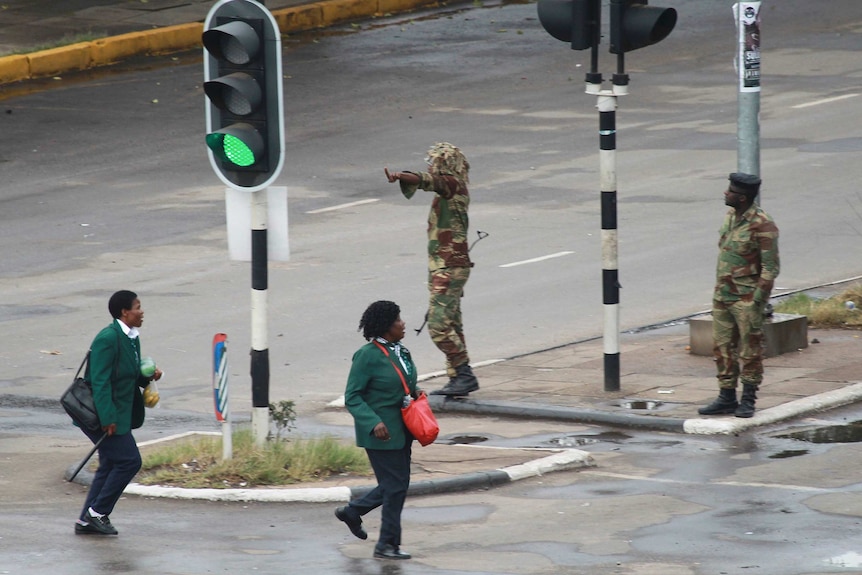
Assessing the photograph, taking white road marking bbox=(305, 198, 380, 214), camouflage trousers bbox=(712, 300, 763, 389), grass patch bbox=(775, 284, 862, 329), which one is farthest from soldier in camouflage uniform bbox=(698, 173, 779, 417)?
white road marking bbox=(305, 198, 380, 214)

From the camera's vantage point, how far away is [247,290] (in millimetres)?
17094

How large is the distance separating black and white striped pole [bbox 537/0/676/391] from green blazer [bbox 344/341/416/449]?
14.8 feet

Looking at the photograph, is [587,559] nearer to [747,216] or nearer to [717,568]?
[717,568]

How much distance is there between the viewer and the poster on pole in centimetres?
1393

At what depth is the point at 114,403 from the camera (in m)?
9.51

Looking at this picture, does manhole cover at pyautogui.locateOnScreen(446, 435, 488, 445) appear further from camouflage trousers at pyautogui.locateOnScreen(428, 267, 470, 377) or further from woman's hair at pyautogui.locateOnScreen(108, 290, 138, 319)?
woman's hair at pyautogui.locateOnScreen(108, 290, 138, 319)

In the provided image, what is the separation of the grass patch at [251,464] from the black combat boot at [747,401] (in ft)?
9.22

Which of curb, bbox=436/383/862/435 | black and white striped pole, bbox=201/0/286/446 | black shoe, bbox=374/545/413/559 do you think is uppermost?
black and white striped pole, bbox=201/0/286/446

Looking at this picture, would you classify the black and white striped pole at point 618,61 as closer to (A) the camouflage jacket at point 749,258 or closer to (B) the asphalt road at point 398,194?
(A) the camouflage jacket at point 749,258

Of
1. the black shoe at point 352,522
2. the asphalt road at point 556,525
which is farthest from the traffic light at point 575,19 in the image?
the black shoe at point 352,522

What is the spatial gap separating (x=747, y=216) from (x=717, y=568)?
4.11 meters

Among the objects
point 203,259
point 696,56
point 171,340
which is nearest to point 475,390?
point 171,340

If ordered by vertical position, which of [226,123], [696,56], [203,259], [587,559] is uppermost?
[696,56]

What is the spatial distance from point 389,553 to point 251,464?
6.72 ft
